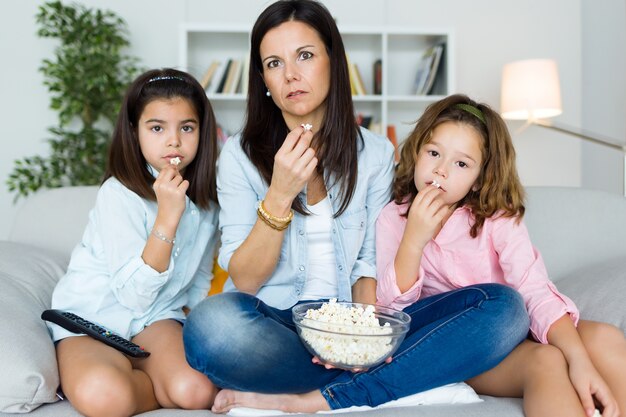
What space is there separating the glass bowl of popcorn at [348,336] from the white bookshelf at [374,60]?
8.34 ft

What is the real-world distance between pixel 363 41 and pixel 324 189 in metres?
2.62

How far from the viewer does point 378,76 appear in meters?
3.86

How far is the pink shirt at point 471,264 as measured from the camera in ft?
4.49

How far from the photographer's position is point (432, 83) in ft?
12.5

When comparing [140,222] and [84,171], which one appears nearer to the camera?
[140,222]

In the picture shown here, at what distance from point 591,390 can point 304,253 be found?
688 mm

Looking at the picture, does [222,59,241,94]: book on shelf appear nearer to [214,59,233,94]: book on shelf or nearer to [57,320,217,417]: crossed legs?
[214,59,233,94]: book on shelf

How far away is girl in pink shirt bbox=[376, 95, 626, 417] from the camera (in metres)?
1.26

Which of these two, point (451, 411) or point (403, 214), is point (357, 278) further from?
point (451, 411)

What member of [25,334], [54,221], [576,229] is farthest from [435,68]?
[25,334]

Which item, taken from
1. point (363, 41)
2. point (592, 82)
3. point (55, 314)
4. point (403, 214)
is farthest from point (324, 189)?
point (592, 82)

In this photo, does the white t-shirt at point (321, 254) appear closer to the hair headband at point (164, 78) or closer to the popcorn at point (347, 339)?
the popcorn at point (347, 339)

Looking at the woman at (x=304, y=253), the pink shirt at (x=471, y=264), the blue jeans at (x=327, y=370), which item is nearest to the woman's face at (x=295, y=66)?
the woman at (x=304, y=253)

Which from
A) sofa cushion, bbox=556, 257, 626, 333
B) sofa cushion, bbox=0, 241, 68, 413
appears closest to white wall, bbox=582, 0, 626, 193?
sofa cushion, bbox=556, 257, 626, 333
